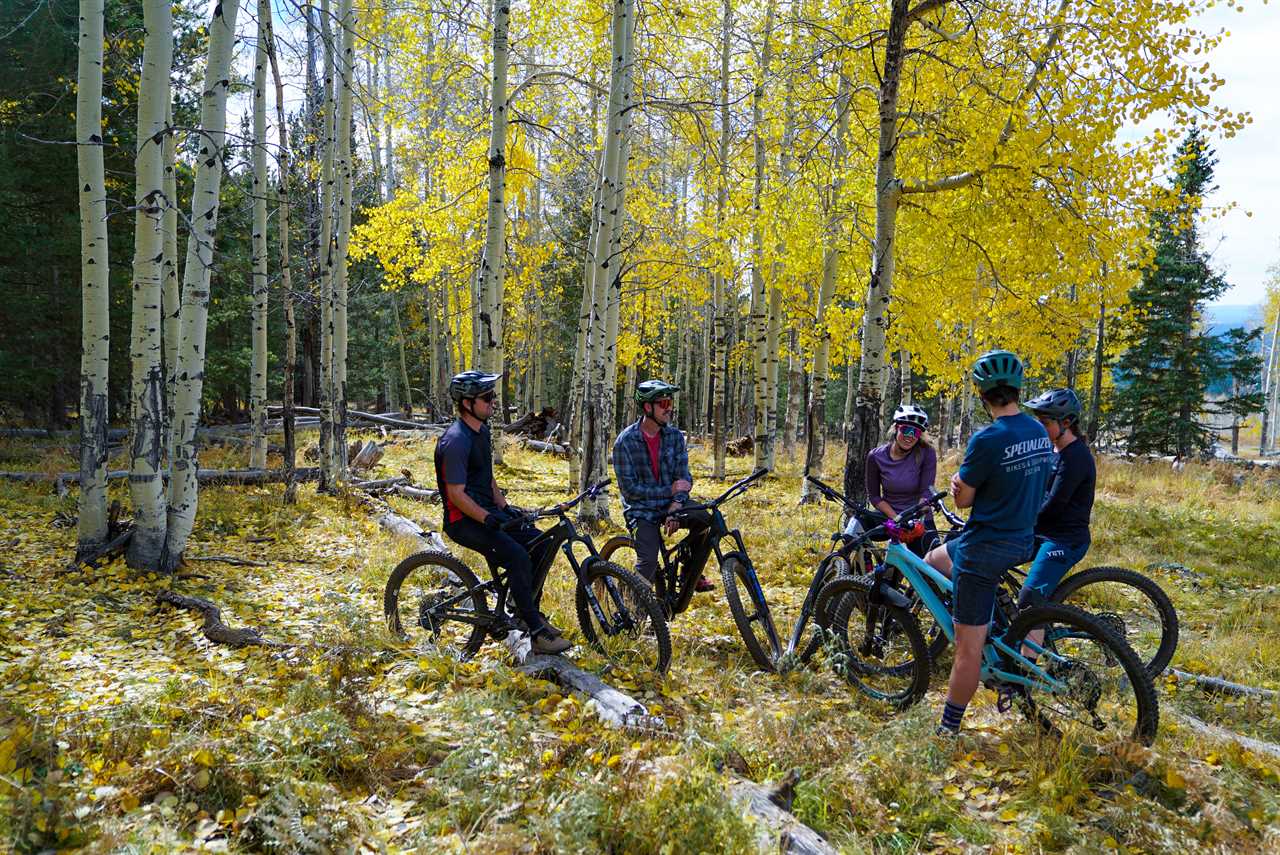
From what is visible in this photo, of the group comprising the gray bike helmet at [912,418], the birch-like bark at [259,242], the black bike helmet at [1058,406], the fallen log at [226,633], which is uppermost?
the birch-like bark at [259,242]

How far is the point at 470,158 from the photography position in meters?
14.3

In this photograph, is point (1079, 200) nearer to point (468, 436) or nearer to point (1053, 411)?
point (1053, 411)

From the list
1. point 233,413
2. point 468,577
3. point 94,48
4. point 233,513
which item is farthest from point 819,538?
point 233,413

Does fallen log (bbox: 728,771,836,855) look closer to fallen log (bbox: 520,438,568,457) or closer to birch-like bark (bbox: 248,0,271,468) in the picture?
birch-like bark (bbox: 248,0,271,468)

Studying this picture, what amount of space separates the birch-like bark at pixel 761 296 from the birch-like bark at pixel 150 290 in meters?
8.71

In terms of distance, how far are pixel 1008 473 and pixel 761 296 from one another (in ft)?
42.3

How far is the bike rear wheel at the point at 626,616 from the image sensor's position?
15.9ft

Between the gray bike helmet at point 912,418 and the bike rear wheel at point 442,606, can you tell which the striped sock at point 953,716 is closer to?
the gray bike helmet at point 912,418

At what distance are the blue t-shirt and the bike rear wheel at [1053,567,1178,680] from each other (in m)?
0.84

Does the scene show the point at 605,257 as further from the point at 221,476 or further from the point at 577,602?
the point at 221,476

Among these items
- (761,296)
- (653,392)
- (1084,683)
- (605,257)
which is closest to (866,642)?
(1084,683)

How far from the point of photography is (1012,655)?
4055 millimetres

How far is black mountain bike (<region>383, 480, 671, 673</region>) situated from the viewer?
16.3 feet

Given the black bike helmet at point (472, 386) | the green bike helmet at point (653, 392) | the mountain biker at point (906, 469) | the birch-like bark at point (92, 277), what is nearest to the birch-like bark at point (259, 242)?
the birch-like bark at point (92, 277)
